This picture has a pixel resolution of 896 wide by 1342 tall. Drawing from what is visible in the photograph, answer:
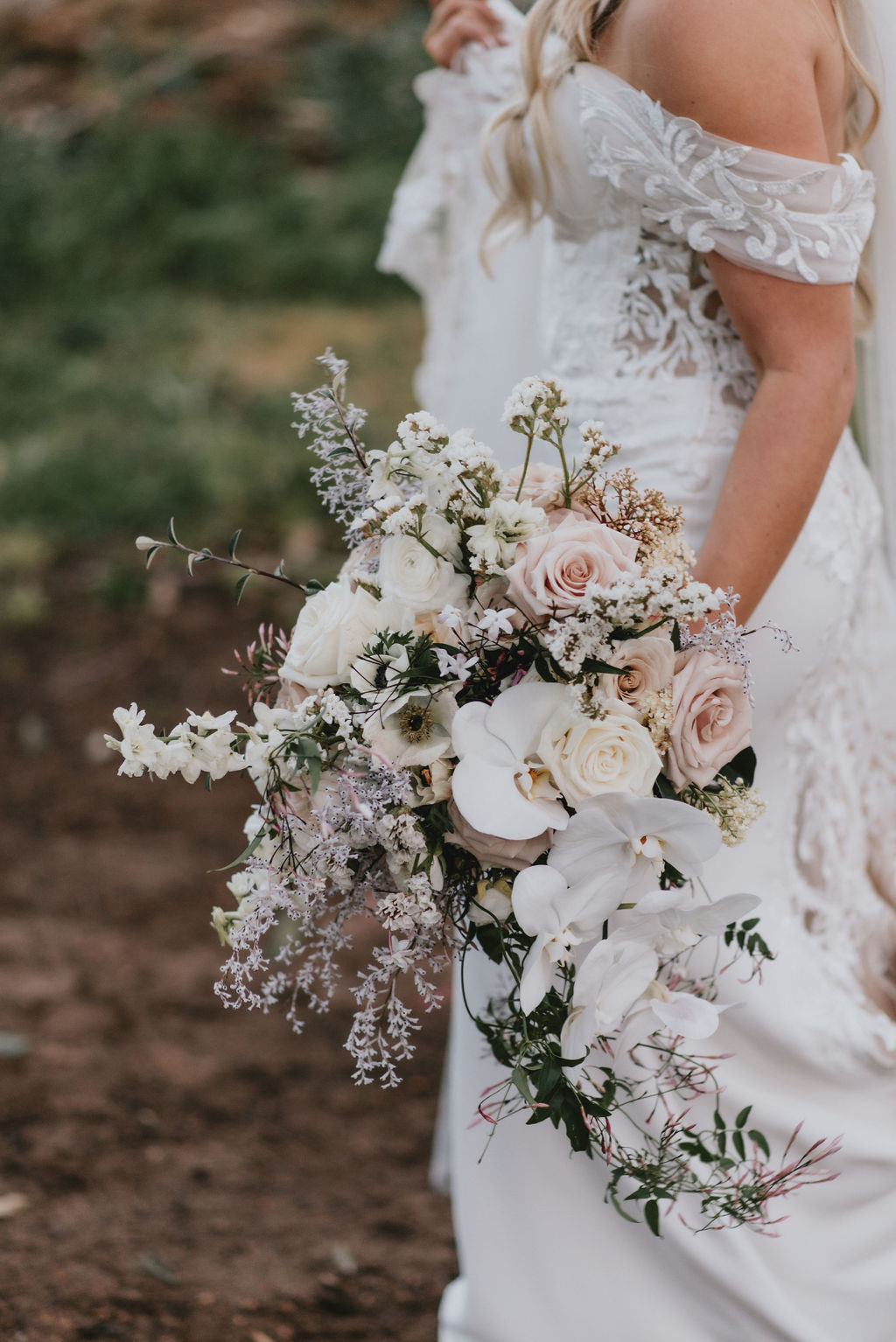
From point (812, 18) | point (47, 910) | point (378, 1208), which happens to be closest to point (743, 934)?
point (812, 18)

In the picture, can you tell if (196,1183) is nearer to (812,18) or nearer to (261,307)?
(812,18)

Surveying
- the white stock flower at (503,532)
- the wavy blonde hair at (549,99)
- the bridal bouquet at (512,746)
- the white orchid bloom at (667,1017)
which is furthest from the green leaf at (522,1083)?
the wavy blonde hair at (549,99)

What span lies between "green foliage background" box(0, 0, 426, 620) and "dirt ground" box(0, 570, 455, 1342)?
4.72 ft

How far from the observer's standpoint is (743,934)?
151cm

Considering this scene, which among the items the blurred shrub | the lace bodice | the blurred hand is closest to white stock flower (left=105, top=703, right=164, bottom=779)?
the lace bodice

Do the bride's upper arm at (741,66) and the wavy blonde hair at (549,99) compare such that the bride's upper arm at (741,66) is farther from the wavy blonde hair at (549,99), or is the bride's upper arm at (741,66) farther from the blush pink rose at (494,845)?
the blush pink rose at (494,845)

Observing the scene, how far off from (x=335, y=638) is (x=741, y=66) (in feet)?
2.85

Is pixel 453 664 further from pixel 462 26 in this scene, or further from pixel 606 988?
pixel 462 26

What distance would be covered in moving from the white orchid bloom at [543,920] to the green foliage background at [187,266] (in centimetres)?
430

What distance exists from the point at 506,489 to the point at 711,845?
45cm

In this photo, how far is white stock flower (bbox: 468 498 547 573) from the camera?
1.28 metres

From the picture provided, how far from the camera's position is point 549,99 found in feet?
5.83

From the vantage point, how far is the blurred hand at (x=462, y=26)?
2.41 meters

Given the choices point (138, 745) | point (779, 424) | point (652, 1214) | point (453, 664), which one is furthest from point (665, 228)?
point (652, 1214)
